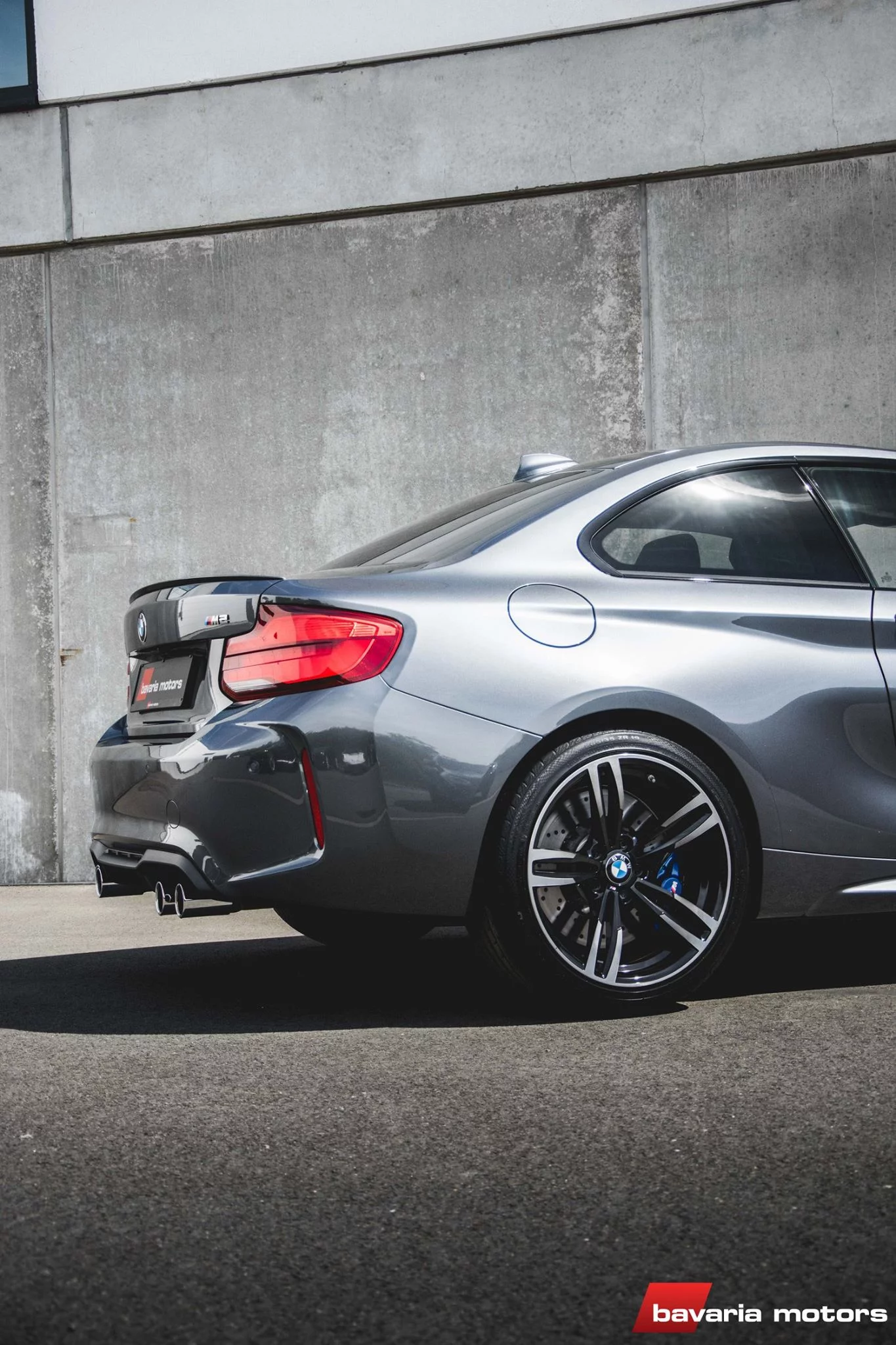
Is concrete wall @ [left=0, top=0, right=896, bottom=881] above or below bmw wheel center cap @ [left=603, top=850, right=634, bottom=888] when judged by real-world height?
above

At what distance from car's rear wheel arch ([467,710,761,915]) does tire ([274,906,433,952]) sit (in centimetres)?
36

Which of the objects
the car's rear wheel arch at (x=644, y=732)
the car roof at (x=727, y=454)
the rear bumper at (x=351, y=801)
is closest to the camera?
the rear bumper at (x=351, y=801)

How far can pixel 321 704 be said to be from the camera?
3.54m

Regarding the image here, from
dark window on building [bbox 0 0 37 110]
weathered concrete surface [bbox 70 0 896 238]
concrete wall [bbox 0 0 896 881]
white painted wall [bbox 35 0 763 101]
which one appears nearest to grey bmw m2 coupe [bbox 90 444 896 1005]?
concrete wall [bbox 0 0 896 881]

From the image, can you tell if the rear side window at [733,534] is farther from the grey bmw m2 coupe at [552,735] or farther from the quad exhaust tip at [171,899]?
the quad exhaust tip at [171,899]

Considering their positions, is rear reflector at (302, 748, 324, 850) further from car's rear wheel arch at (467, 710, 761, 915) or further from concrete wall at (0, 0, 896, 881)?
concrete wall at (0, 0, 896, 881)

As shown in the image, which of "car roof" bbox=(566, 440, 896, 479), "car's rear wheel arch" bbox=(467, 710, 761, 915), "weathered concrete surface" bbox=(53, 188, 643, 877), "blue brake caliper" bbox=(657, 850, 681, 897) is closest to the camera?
"car's rear wheel arch" bbox=(467, 710, 761, 915)

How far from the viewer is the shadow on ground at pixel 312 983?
3.89 m

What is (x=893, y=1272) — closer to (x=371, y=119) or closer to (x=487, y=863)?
(x=487, y=863)

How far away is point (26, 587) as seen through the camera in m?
8.34

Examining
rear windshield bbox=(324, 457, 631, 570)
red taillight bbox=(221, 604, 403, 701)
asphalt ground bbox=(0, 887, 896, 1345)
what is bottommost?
asphalt ground bbox=(0, 887, 896, 1345)

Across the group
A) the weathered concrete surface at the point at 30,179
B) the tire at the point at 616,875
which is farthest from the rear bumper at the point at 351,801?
the weathered concrete surface at the point at 30,179

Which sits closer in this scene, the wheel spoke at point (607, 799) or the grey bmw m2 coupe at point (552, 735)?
the grey bmw m2 coupe at point (552, 735)

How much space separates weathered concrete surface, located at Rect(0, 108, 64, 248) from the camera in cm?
837
